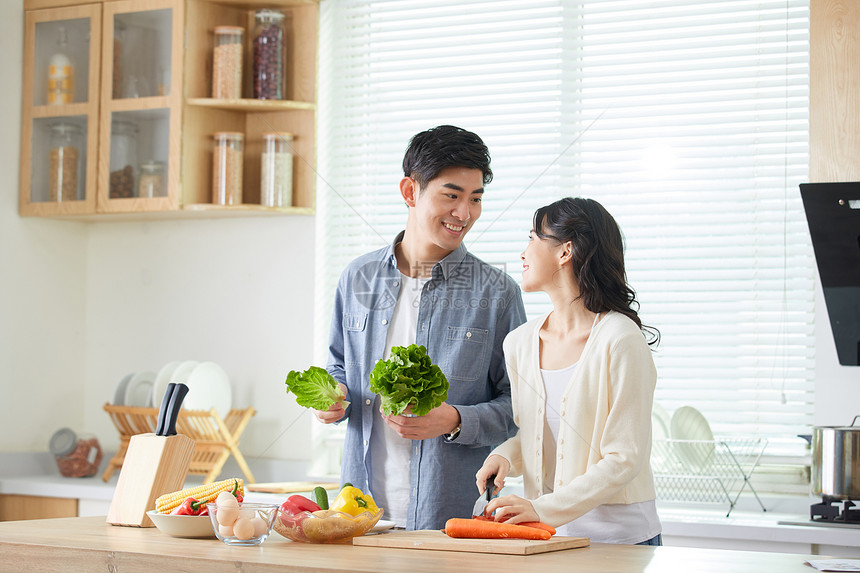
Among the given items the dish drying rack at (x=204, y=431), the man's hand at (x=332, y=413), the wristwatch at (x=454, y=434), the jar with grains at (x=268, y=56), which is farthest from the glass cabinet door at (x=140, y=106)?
the wristwatch at (x=454, y=434)

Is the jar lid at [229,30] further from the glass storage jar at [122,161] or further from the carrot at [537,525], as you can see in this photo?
the carrot at [537,525]

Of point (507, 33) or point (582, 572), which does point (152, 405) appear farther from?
point (582, 572)

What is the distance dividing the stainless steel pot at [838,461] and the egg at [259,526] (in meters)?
1.40

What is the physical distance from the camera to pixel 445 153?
190 centimetres

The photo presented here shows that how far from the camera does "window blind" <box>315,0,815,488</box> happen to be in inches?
106

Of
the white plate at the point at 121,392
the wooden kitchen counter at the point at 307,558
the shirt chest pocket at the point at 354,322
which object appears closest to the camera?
the wooden kitchen counter at the point at 307,558

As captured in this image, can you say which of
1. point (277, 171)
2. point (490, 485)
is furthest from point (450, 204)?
point (277, 171)

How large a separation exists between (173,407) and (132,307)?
1822 mm

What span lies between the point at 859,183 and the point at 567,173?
31.6 inches

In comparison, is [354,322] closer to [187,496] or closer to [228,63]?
[187,496]

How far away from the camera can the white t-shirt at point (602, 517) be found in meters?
1.62

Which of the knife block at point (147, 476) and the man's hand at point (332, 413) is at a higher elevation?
the man's hand at point (332, 413)

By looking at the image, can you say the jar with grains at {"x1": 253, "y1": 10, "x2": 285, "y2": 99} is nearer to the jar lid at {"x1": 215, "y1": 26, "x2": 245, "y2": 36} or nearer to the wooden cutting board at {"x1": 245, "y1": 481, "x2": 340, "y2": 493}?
the jar lid at {"x1": 215, "y1": 26, "x2": 245, "y2": 36}

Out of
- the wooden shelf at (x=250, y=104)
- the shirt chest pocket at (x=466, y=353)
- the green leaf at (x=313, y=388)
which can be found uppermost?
the wooden shelf at (x=250, y=104)
